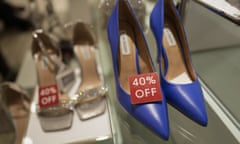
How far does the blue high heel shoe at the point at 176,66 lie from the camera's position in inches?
15.1

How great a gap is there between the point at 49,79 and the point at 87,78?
0.12 m

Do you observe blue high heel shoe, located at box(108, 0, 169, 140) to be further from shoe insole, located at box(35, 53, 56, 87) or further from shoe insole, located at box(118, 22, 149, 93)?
shoe insole, located at box(35, 53, 56, 87)

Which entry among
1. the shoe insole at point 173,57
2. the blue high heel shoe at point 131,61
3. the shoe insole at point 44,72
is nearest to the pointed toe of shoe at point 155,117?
the blue high heel shoe at point 131,61

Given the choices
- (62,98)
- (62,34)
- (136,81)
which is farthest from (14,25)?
(136,81)

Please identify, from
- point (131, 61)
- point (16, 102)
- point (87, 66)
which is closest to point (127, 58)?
point (131, 61)

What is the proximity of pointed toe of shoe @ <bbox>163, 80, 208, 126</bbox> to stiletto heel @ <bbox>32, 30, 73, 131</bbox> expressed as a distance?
296 mm

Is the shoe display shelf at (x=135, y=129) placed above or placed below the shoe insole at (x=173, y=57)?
below

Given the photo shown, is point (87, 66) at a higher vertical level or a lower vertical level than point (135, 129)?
higher

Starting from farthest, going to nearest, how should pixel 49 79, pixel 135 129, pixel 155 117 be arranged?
pixel 49 79, pixel 135 129, pixel 155 117

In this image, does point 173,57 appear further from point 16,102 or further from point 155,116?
point 16,102

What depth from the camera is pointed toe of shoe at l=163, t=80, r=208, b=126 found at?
38cm

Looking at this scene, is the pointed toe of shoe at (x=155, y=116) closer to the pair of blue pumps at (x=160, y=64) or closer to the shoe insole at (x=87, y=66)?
the pair of blue pumps at (x=160, y=64)

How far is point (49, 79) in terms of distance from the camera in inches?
25.8

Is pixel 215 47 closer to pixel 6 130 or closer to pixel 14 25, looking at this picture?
pixel 6 130
